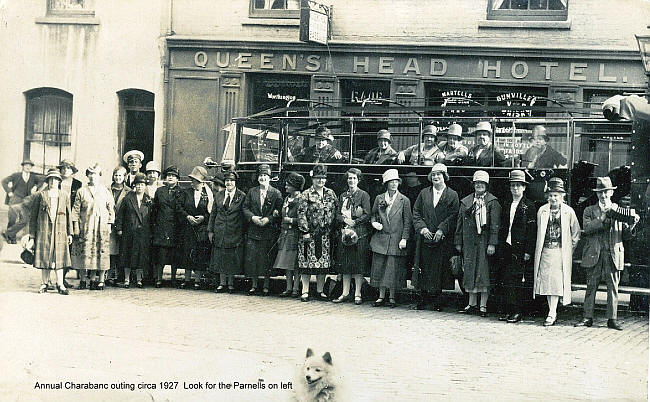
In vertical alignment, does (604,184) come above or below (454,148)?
below

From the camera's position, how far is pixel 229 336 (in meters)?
5.82

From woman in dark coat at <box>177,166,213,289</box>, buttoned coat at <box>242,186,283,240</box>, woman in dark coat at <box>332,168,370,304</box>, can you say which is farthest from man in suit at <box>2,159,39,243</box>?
woman in dark coat at <box>332,168,370,304</box>

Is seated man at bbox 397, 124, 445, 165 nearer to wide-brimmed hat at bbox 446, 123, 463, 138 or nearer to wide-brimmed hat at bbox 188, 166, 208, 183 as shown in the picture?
wide-brimmed hat at bbox 446, 123, 463, 138

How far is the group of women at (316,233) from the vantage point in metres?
6.95

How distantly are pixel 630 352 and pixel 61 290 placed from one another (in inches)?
209

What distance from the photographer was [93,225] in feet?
25.7

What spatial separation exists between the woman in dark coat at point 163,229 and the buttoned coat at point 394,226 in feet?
7.75

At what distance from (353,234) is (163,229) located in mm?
2267

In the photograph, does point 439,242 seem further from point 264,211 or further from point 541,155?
point 264,211

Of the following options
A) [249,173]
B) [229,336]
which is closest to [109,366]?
[229,336]

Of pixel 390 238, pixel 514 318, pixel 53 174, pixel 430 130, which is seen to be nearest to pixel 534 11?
pixel 430 130

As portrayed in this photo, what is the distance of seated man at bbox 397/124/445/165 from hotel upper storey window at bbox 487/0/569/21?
140 cm

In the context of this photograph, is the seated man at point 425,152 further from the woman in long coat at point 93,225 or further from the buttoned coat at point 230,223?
the woman in long coat at point 93,225

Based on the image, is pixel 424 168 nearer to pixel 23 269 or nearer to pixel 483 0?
pixel 483 0
